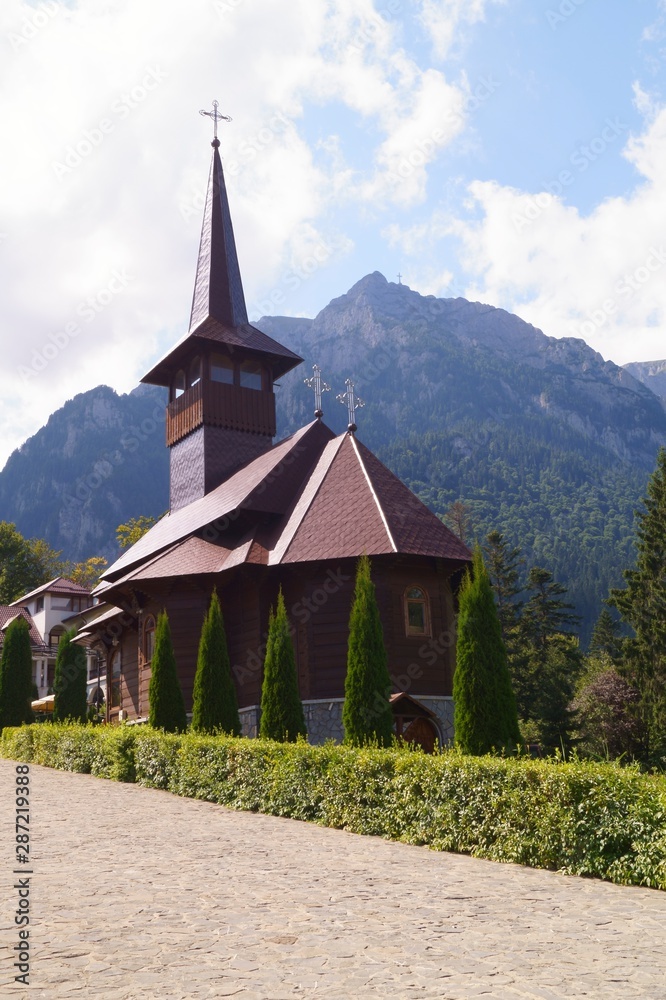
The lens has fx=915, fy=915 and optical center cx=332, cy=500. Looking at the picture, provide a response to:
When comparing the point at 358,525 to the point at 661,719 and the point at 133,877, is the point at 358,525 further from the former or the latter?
the point at 661,719

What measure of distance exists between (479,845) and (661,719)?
2850cm

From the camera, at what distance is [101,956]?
6379 mm

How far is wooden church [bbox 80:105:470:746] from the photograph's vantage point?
22453 mm

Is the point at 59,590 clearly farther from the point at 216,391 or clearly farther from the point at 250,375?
the point at 216,391

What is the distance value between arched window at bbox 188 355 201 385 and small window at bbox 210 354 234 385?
0.49 m

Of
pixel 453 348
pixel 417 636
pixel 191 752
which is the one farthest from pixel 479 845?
pixel 453 348

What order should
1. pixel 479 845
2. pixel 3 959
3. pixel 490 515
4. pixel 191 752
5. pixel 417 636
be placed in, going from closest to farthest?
1. pixel 3 959
2. pixel 479 845
3. pixel 191 752
4. pixel 417 636
5. pixel 490 515

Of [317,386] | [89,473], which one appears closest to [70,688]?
[317,386]

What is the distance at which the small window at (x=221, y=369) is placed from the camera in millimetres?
31656

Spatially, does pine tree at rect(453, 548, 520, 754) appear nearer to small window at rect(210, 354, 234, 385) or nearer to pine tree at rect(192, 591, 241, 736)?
pine tree at rect(192, 591, 241, 736)

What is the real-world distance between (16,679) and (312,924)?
25115 mm

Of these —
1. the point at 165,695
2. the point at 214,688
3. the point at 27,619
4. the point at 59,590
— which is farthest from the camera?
the point at 59,590

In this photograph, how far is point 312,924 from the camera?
24.6ft

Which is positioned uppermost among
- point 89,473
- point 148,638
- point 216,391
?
point 89,473
